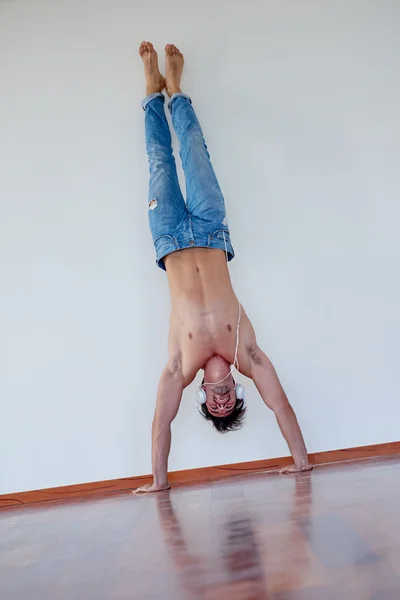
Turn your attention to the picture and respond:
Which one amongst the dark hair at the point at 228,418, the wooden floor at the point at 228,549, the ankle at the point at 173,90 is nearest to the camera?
the wooden floor at the point at 228,549

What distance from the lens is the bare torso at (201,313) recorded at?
2678 mm

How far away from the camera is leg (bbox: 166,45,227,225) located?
288cm

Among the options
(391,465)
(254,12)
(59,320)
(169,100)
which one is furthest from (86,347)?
(254,12)

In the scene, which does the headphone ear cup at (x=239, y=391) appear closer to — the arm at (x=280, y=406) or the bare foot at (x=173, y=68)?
the arm at (x=280, y=406)

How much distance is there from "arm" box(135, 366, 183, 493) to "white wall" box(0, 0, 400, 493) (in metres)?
0.38

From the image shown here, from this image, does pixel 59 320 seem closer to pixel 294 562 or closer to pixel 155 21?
pixel 155 21

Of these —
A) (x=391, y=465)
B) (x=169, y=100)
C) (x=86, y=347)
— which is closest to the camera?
(x=391, y=465)

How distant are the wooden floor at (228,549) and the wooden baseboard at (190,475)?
1083mm

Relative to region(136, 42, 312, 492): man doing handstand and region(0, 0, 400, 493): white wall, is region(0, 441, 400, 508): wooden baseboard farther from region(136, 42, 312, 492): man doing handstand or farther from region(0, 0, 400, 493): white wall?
region(136, 42, 312, 492): man doing handstand

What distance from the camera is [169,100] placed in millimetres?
3352

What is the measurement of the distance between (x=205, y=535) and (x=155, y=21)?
125 inches

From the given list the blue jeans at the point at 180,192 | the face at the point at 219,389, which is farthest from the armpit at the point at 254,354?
the blue jeans at the point at 180,192

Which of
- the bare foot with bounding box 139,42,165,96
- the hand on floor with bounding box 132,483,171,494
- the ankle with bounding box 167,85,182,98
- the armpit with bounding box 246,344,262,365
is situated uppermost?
the bare foot with bounding box 139,42,165,96

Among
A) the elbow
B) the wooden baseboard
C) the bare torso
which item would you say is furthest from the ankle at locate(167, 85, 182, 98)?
the wooden baseboard
